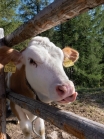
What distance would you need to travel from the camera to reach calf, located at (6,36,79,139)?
1.63 metres

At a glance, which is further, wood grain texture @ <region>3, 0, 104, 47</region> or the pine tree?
the pine tree

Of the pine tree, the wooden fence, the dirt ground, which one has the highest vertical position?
the pine tree

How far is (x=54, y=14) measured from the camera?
143 cm

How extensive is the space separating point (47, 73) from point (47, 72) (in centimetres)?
1

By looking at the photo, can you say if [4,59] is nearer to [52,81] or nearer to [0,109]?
[0,109]

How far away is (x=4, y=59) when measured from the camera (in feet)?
7.49

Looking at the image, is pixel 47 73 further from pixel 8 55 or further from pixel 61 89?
pixel 8 55

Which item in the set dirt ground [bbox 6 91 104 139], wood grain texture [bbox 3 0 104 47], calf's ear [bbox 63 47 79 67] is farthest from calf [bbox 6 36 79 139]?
dirt ground [bbox 6 91 104 139]

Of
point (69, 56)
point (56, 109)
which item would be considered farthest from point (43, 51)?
point (56, 109)

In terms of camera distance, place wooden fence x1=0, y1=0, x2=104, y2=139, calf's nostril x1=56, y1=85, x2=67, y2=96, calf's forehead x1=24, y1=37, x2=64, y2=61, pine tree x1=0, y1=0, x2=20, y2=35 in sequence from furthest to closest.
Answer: pine tree x1=0, y1=0, x2=20, y2=35 → calf's forehead x1=24, y1=37, x2=64, y2=61 → calf's nostril x1=56, y1=85, x2=67, y2=96 → wooden fence x1=0, y1=0, x2=104, y2=139

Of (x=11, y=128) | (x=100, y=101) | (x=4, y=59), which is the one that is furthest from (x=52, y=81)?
(x=100, y=101)

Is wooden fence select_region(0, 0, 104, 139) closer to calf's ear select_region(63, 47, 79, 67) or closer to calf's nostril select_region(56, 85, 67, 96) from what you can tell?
calf's nostril select_region(56, 85, 67, 96)

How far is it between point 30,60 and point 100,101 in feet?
9.35

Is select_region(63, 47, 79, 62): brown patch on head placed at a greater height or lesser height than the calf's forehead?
lesser
